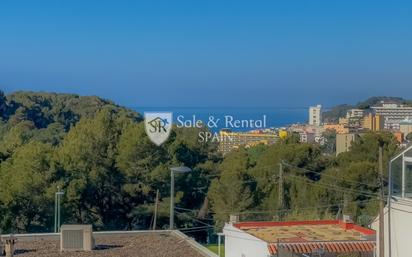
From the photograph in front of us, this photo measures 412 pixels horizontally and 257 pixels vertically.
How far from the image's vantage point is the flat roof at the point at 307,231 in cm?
1271

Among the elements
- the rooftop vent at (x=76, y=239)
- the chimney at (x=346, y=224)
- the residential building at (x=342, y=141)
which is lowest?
the rooftop vent at (x=76, y=239)

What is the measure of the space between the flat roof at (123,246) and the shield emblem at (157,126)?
9.45 m

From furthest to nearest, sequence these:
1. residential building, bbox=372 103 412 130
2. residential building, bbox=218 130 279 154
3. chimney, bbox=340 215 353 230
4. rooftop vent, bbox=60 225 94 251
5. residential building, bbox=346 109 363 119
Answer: residential building, bbox=346 109 363 119 < residential building, bbox=372 103 412 130 < residential building, bbox=218 130 279 154 < chimney, bbox=340 215 353 230 < rooftop vent, bbox=60 225 94 251

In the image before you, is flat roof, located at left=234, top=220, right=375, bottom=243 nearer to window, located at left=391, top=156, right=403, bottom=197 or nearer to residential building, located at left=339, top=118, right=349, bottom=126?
window, located at left=391, top=156, right=403, bottom=197

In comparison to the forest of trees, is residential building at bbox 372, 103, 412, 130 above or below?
above

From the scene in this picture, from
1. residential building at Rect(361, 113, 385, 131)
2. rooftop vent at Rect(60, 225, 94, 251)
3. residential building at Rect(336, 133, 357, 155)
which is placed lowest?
rooftop vent at Rect(60, 225, 94, 251)

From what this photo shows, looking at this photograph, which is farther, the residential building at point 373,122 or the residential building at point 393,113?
the residential building at point 393,113

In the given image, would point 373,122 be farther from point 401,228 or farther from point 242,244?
point 401,228

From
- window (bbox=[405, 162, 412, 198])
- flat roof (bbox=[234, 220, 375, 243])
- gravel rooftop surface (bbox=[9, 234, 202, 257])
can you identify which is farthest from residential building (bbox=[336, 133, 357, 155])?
window (bbox=[405, 162, 412, 198])

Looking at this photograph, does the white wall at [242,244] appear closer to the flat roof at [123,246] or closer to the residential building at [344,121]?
the flat roof at [123,246]

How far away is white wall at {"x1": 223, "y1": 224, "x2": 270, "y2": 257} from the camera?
12.4m

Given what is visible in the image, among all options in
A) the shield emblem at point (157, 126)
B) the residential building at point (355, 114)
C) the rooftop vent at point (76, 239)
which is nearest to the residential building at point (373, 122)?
the residential building at point (355, 114)

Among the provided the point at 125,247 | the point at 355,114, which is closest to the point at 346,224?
the point at 125,247

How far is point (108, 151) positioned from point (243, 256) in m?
12.4
